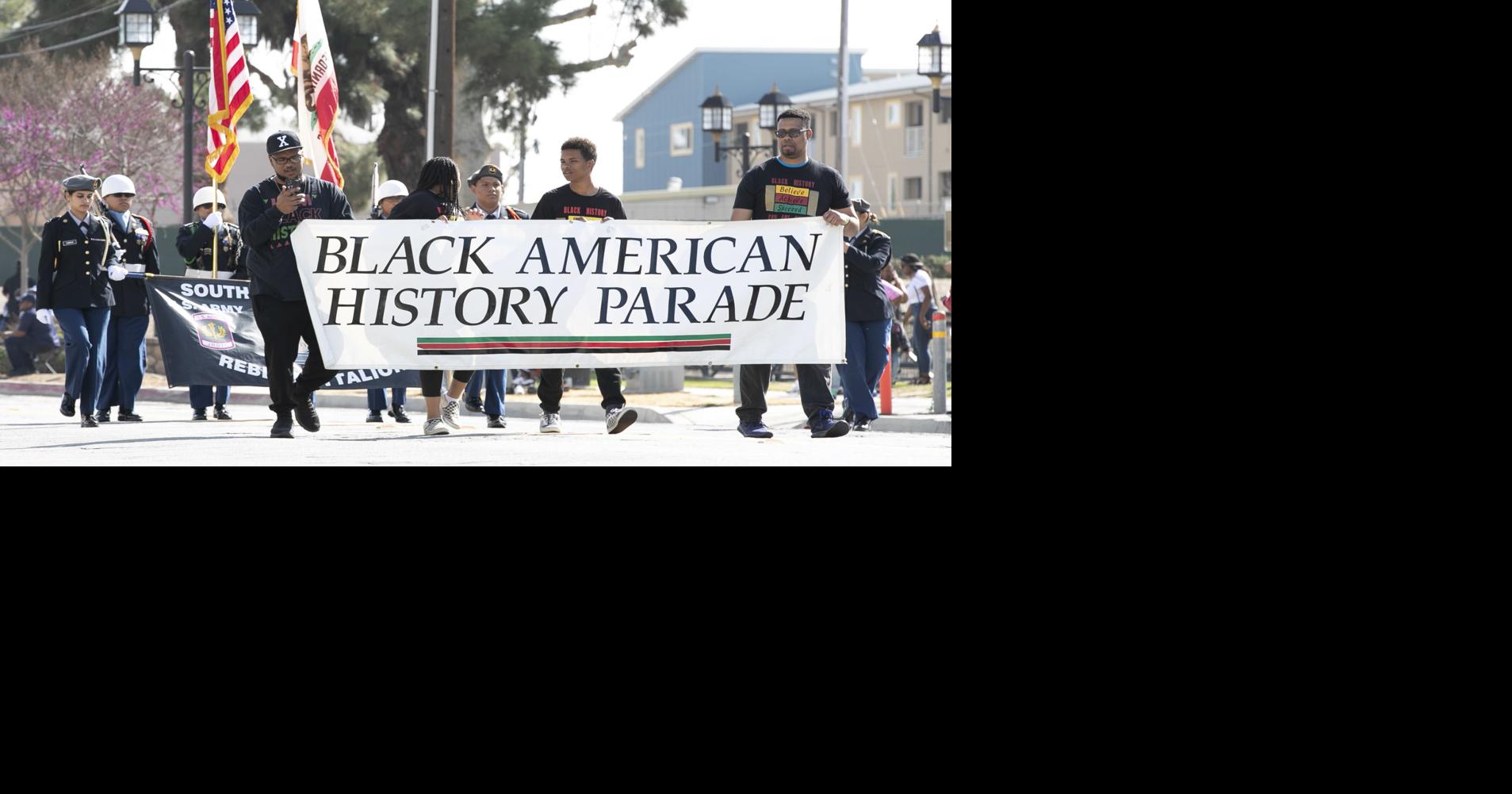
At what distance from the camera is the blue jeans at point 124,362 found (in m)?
13.8

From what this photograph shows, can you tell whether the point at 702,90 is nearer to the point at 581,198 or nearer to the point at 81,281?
the point at 81,281

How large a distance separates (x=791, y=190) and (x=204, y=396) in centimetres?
590

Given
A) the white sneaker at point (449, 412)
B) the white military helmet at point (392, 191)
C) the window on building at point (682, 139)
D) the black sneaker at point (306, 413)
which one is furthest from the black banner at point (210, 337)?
the window on building at point (682, 139)

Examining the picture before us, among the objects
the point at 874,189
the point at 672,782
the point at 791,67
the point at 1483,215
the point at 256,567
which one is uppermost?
the point at 791,67

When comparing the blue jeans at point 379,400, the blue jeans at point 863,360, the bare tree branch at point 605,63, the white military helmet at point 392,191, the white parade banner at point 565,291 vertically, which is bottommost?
the blue jeans at point 379,400

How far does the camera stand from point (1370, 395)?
6867 mm

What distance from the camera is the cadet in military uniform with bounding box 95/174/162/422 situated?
1366 cm

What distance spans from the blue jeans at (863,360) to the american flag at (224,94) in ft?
23.5

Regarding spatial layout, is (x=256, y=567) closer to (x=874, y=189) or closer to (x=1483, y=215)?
(x=1483, y=215)

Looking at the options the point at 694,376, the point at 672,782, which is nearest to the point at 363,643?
the point at 672,782

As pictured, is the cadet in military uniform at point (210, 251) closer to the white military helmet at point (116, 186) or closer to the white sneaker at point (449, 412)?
the white military helmet at point (116, 186)

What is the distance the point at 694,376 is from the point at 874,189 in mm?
30271

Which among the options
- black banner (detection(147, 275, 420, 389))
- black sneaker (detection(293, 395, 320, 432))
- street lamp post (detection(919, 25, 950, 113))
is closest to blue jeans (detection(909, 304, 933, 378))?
street lamp post (detection(919, 25, 950, 113))

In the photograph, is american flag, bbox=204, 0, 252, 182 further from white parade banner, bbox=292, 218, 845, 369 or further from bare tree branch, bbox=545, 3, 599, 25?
bare tree branch, bbox=545, 3, 599, 25
